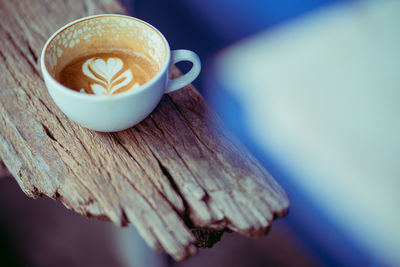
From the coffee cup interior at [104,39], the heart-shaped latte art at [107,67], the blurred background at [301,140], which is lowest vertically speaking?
the blurred background at [301,140]

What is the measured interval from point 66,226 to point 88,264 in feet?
0.62

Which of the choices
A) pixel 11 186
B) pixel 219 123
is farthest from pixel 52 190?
pixel 11 186

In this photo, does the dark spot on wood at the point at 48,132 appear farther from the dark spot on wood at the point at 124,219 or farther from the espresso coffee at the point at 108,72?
the dark spot on wood at the point at 124,219

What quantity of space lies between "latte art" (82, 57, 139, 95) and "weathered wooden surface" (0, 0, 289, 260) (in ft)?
0.28

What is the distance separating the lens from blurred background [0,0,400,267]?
3.96 feet

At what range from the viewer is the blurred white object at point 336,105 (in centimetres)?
117

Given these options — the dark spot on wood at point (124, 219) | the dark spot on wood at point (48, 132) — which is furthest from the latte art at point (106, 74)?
the dark spot on wood at point (124, 219)

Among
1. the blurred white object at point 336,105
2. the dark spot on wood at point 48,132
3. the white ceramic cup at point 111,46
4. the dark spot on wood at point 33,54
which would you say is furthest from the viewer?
the blurred white object at point 336,105

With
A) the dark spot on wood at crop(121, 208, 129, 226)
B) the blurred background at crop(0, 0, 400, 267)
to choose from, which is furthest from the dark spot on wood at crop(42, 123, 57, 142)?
the blurred background at crop(0, 0, 400, 267)

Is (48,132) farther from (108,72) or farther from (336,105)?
(336,105)

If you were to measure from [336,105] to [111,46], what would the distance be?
3.12 ft

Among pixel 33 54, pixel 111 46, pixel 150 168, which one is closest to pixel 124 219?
pixel 150 168

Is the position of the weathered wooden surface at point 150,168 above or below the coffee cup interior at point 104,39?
below

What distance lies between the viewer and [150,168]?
635mm
